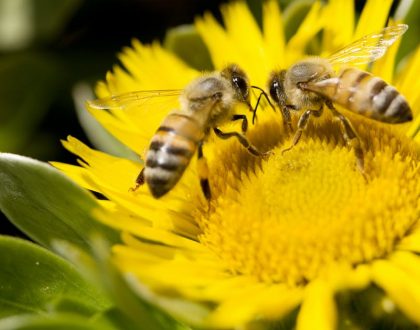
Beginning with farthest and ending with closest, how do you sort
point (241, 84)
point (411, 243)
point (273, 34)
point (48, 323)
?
1. point (273, 34)
2. point (241, 84)
3. point (411, 243)
4. point (48, 323)

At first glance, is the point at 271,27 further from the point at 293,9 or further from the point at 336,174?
the point at 336,174

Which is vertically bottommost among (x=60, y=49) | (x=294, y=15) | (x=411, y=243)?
(x=411, y=243)

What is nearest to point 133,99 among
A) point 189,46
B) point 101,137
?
point 101,137

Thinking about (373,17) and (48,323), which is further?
(373,17)

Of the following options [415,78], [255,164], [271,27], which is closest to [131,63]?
[271,27]

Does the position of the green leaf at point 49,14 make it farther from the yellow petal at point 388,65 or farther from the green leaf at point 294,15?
the yellow petal at point 388,65

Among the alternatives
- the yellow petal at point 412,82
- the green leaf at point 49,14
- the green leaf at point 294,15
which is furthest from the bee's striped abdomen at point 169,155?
the green leaf at point 49,14

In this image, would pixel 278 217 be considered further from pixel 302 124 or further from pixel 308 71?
pixel 308 71

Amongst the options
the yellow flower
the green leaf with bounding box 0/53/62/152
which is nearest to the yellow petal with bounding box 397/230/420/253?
the yellow flower
